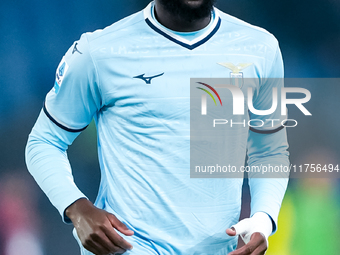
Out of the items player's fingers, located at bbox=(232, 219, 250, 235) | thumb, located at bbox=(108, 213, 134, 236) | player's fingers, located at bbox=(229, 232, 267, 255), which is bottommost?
player's fingers, located at bbox=(229, 232, 267, 255)

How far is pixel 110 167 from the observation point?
105 centimetres

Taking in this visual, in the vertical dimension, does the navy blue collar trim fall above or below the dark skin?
above

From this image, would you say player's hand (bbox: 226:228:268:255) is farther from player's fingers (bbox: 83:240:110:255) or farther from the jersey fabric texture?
player's fingers (bbox: 83:240:110:255)

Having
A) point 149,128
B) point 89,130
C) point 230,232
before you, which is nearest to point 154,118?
point 149,128

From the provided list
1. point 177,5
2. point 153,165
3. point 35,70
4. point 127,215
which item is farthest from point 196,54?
point 35,70

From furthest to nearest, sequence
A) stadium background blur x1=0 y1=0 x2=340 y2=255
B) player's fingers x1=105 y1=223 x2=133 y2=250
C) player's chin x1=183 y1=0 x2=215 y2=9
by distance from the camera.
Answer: stadium background blur x1=0 y1=0 x2=340 y2=255 < player's chin x1=183 y1=0 x2=215 y2=9 < player's fingers x1=105 y1=223 x2=133 y2=250

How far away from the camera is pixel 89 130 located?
1670 millimetres

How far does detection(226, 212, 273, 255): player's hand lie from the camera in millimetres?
968

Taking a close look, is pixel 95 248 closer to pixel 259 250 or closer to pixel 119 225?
pixel 119 225

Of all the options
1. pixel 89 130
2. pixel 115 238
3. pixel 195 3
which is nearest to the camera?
pixel 115 238

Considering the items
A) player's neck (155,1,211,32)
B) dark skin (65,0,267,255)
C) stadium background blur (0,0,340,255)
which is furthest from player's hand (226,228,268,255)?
stadium background blur (0,0,340,255)

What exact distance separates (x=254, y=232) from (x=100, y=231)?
0.37 meters

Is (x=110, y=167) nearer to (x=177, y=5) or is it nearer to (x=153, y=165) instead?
(x=153, y=165)

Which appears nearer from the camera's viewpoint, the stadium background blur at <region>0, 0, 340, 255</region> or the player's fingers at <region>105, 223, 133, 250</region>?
the player's fingers at <region>105, 223, 133, 250</region>
